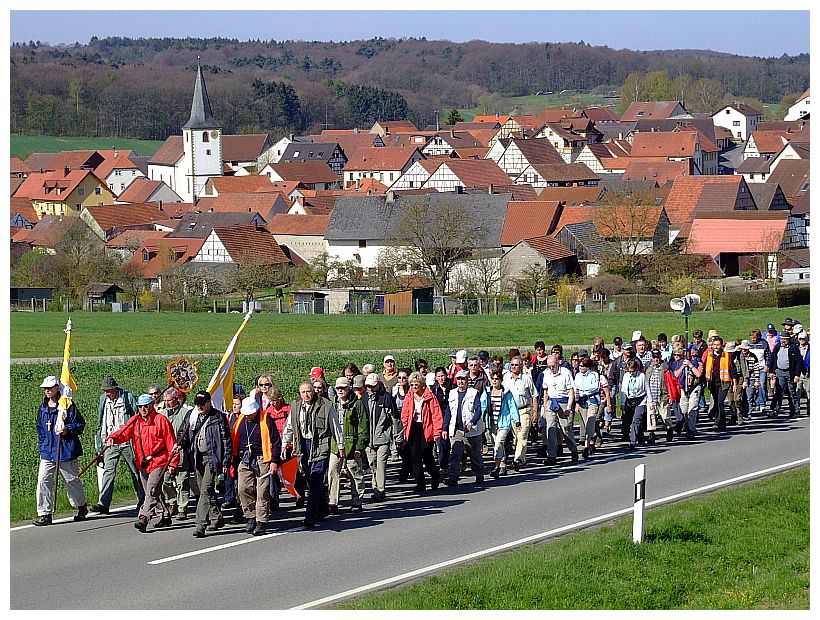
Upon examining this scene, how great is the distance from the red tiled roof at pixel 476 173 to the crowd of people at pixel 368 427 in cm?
9823

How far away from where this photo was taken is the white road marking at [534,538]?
1136cm

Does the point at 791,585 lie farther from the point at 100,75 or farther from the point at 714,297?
the point at 100,75

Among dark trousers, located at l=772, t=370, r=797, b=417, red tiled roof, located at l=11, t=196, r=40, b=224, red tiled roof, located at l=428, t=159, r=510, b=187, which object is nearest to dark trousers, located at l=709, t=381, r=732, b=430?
dark trousers, located at l=772, t=370, r=797, b=417

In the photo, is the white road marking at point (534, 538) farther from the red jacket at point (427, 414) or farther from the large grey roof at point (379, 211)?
the large grey roof at point (379, 211)

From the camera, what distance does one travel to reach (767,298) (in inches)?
2030

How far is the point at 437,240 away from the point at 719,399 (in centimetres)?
4919

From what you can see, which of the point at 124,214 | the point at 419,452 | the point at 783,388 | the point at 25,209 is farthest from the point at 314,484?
the point at 25,209

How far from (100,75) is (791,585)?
184995mm

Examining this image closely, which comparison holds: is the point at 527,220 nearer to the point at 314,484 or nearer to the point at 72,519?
the point at 314,484

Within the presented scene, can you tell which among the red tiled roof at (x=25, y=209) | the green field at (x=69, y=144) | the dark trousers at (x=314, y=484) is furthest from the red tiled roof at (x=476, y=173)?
the dark trousers at (x=314, y=484)

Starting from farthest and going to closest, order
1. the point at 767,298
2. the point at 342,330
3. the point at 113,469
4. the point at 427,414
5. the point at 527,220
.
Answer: the point at 527,220, the point at 767,298, the point at 342,330, the point at 427,414, the point at 113,469

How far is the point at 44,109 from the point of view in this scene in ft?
582

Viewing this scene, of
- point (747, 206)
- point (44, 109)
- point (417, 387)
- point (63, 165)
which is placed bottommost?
point (417, 387)
